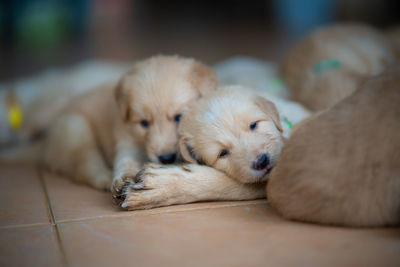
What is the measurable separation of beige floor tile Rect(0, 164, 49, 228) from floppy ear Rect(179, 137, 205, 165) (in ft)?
2.44

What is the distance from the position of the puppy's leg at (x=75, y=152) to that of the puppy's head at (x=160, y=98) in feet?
1.05

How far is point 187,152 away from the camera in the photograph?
8.11 ft

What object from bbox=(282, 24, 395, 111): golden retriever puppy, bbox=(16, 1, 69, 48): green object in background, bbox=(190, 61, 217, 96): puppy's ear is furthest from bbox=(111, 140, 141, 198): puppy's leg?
bbox=(16, 1, 69, 48): green object in background

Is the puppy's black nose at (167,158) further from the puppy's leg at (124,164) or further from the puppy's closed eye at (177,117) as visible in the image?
the puppy's closed eye at (177,117)

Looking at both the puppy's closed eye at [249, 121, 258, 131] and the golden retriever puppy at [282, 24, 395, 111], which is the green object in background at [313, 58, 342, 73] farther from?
the puppy's closed eye at [249, 121, 258, 131]

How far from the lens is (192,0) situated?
17.2m

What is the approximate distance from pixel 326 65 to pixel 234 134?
1536 mm

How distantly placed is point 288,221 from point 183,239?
17.4 inches

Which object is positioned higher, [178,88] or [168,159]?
[178,88]

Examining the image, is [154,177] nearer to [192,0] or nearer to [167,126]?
[167,126]

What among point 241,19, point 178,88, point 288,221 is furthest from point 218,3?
point 288,221

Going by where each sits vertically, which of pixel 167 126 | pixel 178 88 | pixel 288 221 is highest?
pixel 178 88

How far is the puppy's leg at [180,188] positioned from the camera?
219cm

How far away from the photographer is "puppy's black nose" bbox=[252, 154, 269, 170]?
7.19 ft
